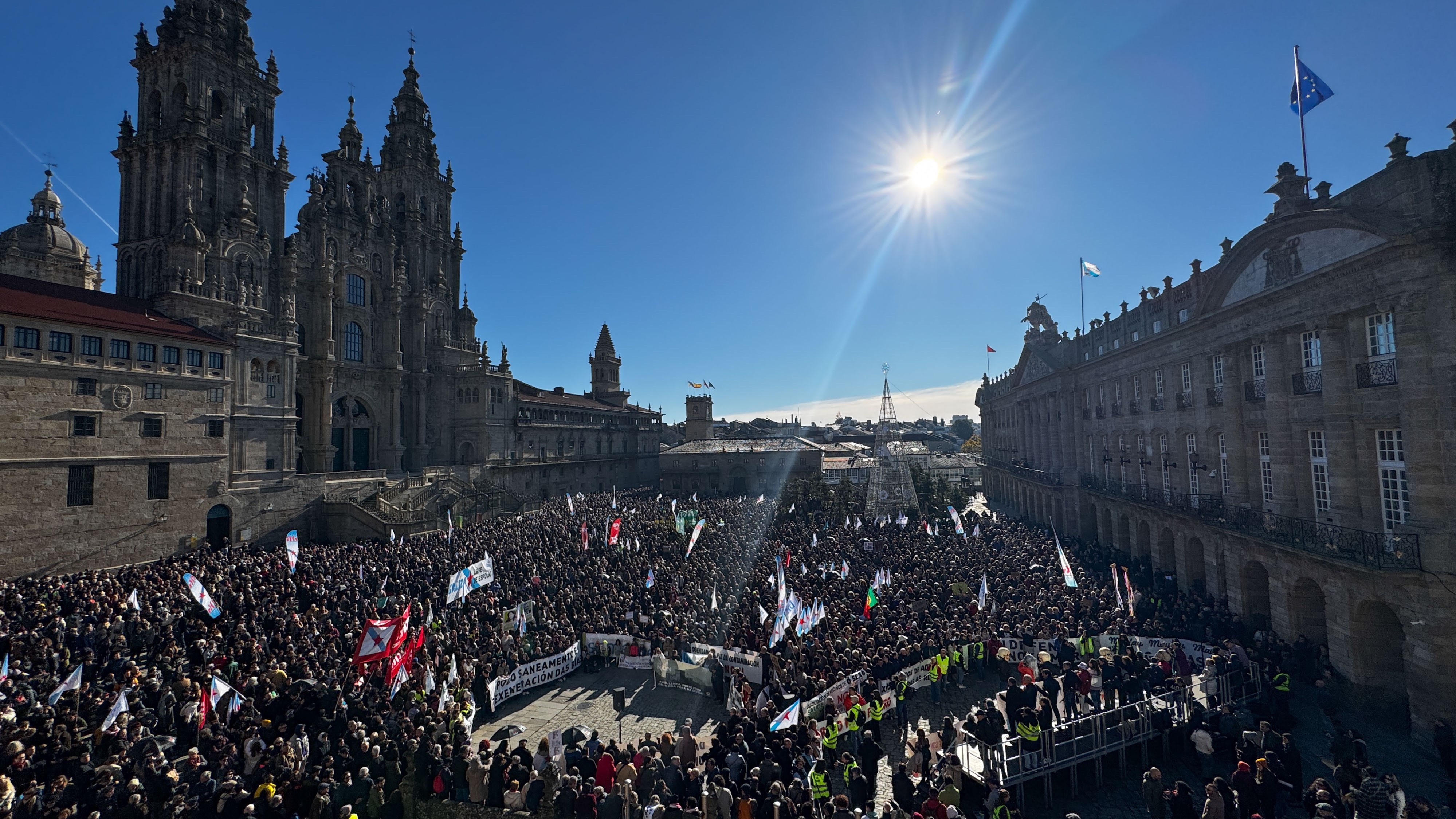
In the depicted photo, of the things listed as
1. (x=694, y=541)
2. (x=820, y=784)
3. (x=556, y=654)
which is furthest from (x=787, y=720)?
(x=694, y=541)

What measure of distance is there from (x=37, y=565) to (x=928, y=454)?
8399cm

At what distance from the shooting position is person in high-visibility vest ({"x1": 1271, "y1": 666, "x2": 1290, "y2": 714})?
1495 cm

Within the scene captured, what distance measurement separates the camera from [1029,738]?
13.3 meters

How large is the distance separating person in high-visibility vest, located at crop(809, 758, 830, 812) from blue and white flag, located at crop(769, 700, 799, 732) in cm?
93

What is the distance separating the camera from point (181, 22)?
42719 millimetres

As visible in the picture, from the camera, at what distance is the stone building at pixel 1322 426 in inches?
631

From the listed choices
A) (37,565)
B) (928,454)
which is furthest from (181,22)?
(928,454)

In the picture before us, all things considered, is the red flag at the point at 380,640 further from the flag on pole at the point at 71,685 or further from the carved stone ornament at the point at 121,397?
the carved stone ornament at the point at 121,397

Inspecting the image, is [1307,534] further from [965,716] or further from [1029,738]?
[1029,738]

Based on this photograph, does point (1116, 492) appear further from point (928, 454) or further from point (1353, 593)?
point (928, 454)

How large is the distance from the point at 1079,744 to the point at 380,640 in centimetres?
1574

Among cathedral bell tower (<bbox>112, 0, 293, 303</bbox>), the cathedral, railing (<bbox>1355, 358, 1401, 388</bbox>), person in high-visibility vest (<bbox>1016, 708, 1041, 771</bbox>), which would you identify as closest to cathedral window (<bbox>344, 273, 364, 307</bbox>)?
the cathedral

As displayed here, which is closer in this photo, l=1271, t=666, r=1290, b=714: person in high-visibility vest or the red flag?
the red flag

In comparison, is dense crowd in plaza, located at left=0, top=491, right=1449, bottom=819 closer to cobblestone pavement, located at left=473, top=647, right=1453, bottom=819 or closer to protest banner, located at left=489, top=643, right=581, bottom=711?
protest banner, located at left=489, top=643, right=581, bottom=711
